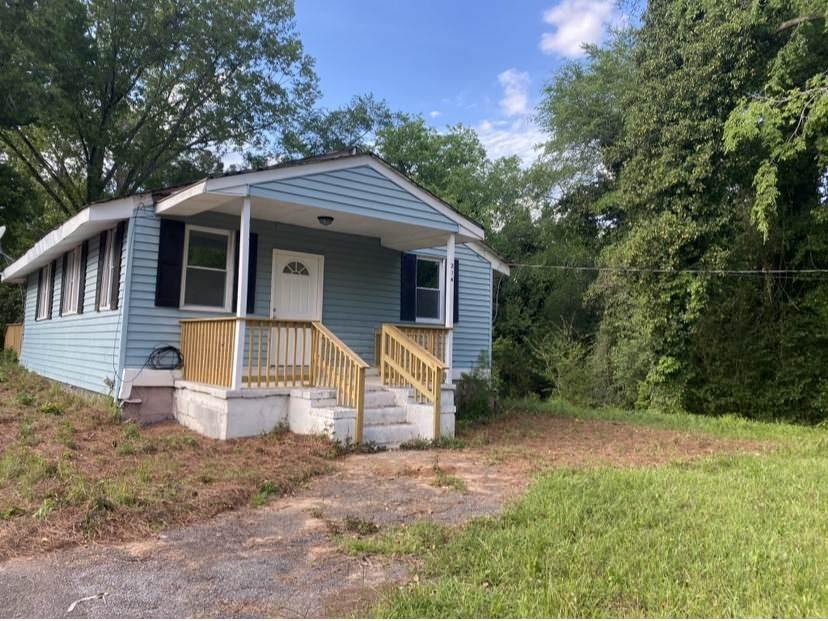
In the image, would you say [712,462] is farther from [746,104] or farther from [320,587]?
[746,104]

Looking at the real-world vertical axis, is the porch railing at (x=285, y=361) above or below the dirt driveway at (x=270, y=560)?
above

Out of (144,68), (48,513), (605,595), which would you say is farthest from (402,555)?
(144,68)

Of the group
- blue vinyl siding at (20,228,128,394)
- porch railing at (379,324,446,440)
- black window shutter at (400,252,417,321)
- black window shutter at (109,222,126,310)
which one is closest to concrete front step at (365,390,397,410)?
porch railing at (379,324,446,440)

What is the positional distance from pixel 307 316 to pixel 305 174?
271 cm

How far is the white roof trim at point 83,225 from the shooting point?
304 inches

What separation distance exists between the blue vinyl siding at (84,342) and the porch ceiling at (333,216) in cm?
151

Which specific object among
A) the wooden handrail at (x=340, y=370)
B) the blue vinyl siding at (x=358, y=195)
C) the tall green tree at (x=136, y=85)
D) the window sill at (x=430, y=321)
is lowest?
Answer: the wooden handrail at (x=340, y=370)

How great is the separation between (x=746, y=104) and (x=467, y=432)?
844cm

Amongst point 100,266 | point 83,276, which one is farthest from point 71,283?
point 100,266

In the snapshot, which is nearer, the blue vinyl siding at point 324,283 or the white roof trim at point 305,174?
the white roof trim at point 305,174

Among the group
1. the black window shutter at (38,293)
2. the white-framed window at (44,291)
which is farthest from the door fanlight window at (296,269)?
the black window shutter at (38,293)

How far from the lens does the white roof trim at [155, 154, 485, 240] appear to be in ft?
22.3

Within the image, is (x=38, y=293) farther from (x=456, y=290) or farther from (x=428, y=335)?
(x=428, y=335)

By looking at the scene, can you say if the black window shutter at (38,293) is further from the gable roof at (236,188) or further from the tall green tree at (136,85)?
the tall green tree at (136,85)
